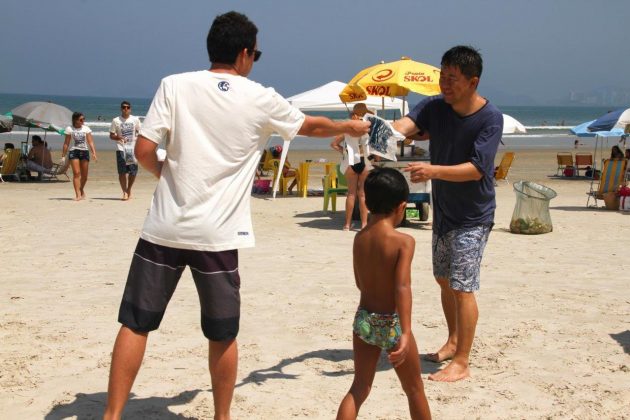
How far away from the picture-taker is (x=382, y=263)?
11.8ft

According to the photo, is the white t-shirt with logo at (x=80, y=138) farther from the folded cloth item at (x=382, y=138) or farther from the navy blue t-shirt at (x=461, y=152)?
the folded cloth item at (x=382, y=138)

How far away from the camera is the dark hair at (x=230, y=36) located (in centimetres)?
366

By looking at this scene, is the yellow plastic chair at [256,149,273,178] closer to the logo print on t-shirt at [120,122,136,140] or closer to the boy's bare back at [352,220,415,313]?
the logo print on t-shirt at [120,122,136,140]

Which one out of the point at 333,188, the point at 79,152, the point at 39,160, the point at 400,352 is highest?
the point at 79,152

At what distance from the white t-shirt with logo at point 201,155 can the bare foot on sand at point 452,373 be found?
1.67 meters

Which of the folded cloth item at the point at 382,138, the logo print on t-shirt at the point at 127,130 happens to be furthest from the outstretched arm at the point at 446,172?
the logo print on t-shirt at the point at 127,130

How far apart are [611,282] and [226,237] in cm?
502

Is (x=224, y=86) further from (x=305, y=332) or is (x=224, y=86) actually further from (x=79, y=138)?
(x=79, y=138)

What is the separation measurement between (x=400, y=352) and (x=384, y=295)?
0.26 meters

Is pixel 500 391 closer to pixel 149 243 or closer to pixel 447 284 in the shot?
pixel 447 284

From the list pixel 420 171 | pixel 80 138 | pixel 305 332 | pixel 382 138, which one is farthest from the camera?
pixel 80 138

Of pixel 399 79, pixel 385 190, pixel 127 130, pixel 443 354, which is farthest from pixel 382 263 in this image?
pixel 127 130

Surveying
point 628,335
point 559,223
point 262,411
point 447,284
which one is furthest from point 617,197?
point 262,411

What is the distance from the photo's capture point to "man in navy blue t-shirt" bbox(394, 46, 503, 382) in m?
4.55
